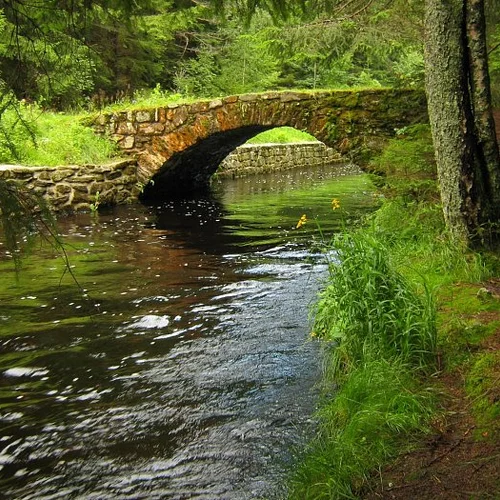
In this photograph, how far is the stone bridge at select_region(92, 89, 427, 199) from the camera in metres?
10.5

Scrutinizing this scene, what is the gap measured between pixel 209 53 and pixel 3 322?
19.0 m

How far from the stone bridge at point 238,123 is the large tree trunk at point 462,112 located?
449 cm

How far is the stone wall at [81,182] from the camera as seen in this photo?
11.3 m

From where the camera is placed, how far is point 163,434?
3457mm

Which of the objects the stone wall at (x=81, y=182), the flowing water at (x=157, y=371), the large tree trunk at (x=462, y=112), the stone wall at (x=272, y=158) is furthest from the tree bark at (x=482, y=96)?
the stone wall at (x=272, y=158)

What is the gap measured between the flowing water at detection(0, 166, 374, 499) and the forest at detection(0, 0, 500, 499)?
0.33 meters

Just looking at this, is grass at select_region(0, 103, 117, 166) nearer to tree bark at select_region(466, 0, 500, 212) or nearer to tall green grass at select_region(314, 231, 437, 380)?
tree bark at select_region(466, 0, 500, 212)

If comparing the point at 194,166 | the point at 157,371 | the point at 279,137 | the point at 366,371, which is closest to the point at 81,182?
the point at 194,166

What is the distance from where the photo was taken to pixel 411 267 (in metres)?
4.92

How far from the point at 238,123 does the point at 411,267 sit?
755 centimetres

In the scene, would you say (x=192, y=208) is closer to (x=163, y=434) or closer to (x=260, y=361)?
(x=260, y=361)

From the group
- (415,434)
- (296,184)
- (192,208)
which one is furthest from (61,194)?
(415,434)

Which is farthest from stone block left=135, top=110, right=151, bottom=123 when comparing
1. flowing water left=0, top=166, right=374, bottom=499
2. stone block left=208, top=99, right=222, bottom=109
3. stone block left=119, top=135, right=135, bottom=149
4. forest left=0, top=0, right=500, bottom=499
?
forest left=0, top=0, right=500, bottom=499

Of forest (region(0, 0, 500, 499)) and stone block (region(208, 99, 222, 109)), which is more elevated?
stone block (region(208, 99, 222, 109))
